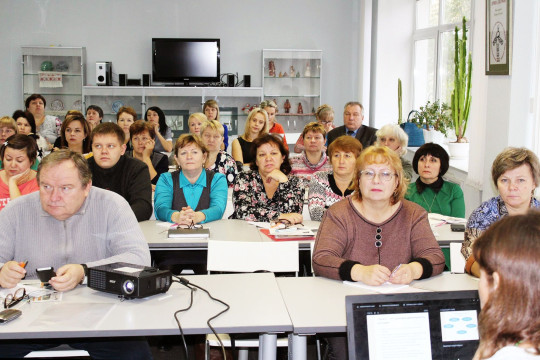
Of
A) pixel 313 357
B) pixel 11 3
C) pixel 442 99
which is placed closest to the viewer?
pixel 313 357

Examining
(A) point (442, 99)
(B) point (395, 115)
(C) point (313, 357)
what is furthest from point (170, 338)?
(B) point (395, 115)

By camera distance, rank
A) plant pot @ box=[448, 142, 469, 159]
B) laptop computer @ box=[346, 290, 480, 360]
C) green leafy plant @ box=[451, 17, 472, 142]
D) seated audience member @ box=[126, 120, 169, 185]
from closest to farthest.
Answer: laptop computer @ box=[346, 290, 480, 360], seated audience member @ box=[126, 120, 169, 185], green leafy plant @ box=[451, 17, 472, 142], plant pot @ box=[448, 142, 469, 159]

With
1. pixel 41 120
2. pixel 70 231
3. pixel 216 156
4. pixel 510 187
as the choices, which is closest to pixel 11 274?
pixel 70 231

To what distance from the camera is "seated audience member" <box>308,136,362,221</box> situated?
4637mm

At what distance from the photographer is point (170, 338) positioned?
4125mm

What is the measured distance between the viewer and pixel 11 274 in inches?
107

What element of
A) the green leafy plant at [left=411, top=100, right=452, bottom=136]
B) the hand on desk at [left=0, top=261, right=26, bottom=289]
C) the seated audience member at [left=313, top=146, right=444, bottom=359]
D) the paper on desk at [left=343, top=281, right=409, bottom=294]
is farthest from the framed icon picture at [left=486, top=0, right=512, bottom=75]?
the hand on desk at [left=0, top=261, right=26, bottom=289]

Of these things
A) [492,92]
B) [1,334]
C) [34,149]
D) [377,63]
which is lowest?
[1,334]

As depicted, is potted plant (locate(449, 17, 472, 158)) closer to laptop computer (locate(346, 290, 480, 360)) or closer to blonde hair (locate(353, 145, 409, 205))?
blonde hair (locate(353, 145, 409, 205))

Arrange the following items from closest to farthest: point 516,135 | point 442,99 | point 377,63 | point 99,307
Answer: point 99,307
point 516,135
point 442,99
point 377,63

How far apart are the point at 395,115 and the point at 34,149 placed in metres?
6.80

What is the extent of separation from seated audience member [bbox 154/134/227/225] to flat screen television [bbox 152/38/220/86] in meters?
6.33

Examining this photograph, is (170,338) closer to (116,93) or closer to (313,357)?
(313,357)

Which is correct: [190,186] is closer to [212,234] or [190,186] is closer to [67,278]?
[212,234]
